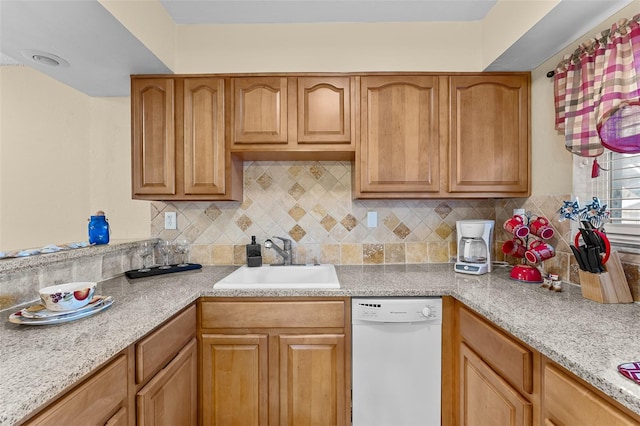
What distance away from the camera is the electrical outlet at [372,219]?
2148mm

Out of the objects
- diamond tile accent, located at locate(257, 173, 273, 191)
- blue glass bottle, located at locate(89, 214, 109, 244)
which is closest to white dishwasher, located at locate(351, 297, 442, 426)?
diamond tile accent, located at locate(257, 173, 273, 191)

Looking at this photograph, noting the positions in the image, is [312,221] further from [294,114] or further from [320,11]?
[320,11]

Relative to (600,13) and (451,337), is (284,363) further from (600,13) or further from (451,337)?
(600,13)

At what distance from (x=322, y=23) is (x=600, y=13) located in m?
1.36

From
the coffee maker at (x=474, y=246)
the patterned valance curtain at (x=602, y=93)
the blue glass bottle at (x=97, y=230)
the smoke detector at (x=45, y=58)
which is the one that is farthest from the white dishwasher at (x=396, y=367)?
the smoke detector at (x=45, y=58)

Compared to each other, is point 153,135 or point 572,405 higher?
point 153,135

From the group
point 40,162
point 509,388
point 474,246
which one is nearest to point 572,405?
point 509,388

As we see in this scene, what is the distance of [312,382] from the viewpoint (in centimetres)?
152

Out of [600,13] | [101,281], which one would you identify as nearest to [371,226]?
[600,13]

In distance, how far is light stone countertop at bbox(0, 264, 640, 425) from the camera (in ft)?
2.28

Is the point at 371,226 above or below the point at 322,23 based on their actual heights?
below

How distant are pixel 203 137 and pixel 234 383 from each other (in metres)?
1.38

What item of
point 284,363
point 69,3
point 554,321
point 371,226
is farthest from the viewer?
point 371,226

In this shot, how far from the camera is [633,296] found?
1.22 metres
